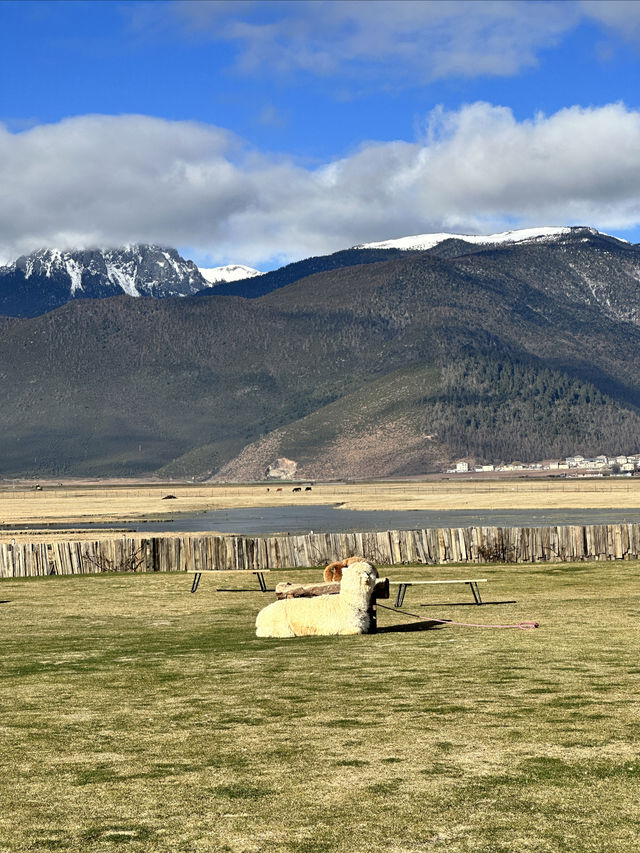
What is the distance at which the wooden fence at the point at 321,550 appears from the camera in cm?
3950

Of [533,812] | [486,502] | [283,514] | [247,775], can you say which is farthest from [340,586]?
[486,502]

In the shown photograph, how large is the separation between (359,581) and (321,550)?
20.2m

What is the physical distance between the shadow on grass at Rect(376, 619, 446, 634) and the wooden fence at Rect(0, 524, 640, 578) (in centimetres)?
1662

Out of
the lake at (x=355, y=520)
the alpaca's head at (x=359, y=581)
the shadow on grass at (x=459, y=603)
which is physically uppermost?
the alpaca's head at (x=359, y=581)

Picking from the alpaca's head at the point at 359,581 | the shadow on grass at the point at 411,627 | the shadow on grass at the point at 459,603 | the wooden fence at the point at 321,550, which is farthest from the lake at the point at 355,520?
the alpaca's head at the point at 359,581

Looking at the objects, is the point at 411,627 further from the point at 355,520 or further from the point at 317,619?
the point at 355,520

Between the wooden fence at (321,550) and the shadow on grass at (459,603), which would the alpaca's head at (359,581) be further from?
the wooden fence at (321,550)

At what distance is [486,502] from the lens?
118 m

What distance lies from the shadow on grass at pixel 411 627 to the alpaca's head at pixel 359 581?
1.42 metres

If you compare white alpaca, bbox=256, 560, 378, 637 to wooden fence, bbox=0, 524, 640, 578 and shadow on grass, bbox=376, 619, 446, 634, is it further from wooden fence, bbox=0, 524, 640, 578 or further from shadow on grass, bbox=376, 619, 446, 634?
wooden fence, bbox=0, 524, 640, 578

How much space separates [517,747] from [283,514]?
324 feet

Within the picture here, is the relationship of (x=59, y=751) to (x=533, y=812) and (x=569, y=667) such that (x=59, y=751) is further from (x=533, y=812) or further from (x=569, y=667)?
(x=569, y=667)

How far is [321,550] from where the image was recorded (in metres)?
39.7

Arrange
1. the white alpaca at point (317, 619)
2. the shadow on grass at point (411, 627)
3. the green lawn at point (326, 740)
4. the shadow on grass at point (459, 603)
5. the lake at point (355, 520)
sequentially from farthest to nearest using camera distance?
the lake at point (355, 520)
the shadow on grass at point (459, 603)
the shadow on grass at point (411, 627)
the white alpaca at point (317, 619)
the green lawn at point (326, 740)
